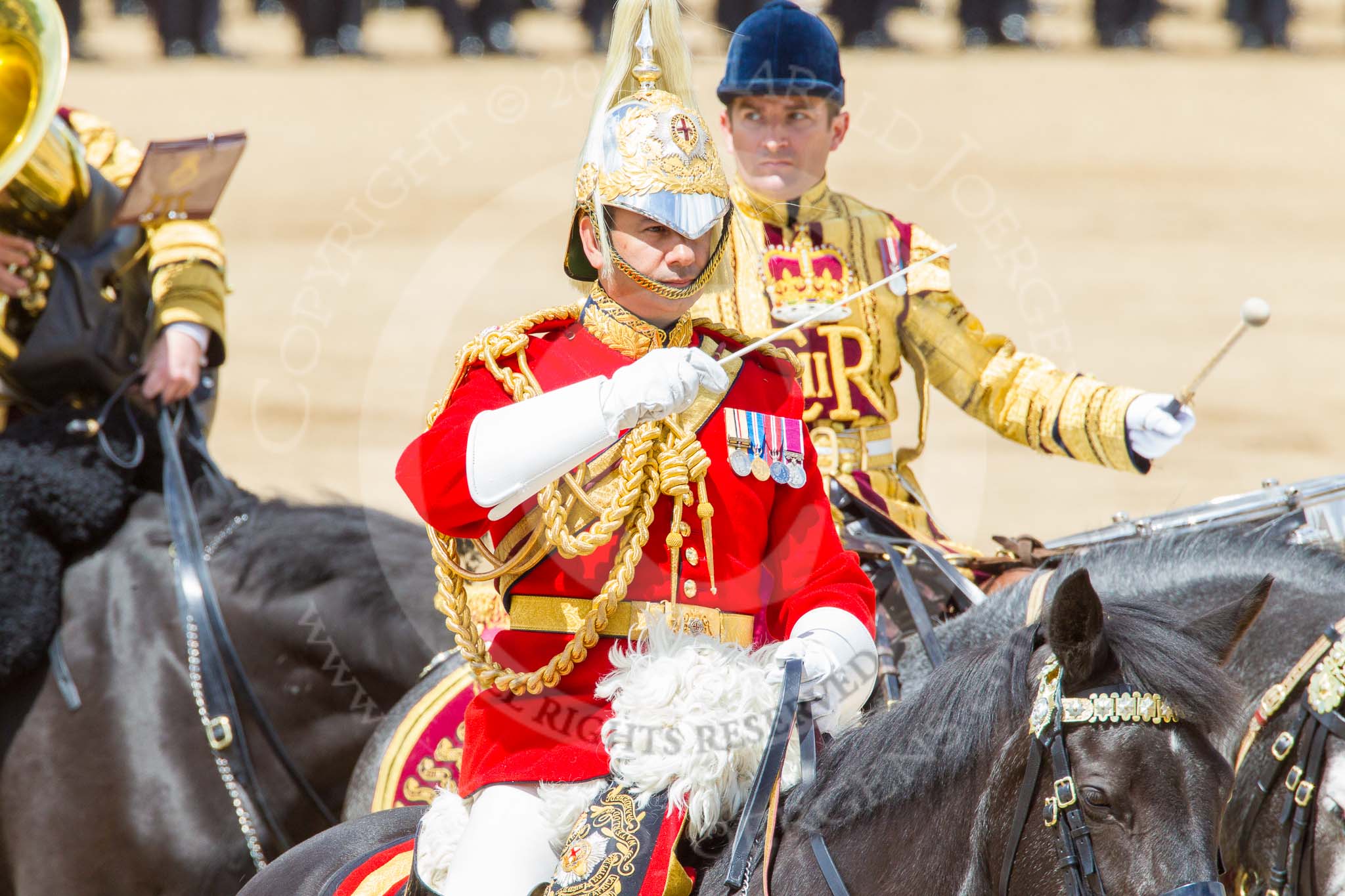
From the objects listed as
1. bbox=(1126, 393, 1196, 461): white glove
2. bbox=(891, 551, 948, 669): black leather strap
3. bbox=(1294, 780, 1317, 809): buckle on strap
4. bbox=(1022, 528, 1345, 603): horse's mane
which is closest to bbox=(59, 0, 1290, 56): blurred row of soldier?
bbox=(1126, 393, 1196, 461): white glove

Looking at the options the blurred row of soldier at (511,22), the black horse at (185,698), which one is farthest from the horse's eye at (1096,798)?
the blurred row of soldier at (511,22)

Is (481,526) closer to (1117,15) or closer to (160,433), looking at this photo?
(160,433)

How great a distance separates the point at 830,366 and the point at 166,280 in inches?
88.7

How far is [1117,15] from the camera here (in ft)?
75.3

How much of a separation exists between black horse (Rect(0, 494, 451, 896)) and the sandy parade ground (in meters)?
4.52

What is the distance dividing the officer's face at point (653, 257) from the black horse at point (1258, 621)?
1.29 meters

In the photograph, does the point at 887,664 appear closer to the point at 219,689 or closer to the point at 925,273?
the point at 925,273

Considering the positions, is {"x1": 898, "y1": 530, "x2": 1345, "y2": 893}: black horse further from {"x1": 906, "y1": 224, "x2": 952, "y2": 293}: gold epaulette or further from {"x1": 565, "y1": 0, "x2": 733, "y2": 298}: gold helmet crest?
{"x1": 565, "y1": 0, "x2": 733, "y2": 298}: gold helmet crest

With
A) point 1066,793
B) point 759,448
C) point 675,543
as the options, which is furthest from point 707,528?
point 1066,793

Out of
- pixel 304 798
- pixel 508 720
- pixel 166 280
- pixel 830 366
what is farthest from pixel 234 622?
pixel 508 720

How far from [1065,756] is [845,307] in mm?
2015

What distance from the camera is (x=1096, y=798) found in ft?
7.26

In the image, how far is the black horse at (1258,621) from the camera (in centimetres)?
347

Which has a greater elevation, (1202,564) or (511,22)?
(1202,564)
